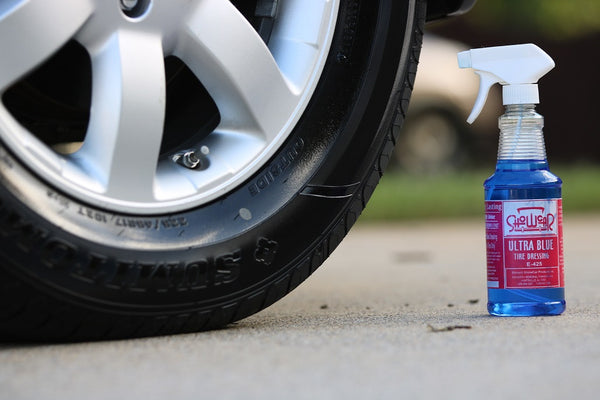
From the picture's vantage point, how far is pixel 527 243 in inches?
75.9

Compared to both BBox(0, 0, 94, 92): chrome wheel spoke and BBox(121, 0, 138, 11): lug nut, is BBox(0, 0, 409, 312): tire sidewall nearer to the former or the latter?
BBox(0, 0, 94, 92): chrome wheel spoke

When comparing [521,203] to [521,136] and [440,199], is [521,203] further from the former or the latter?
[440,199]

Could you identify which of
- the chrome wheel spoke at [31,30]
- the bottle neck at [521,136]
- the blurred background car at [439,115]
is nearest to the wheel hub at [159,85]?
the chrome wheel spoke at [31,30]

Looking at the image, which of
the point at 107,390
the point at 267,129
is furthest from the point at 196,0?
the point at 107,390

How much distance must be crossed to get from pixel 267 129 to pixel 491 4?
45.0 feet

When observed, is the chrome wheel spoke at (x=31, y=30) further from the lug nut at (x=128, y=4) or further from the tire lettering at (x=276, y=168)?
the tire lettering at (x=276, y=168)

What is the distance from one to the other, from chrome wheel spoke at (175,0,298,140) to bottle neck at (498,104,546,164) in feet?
1.46

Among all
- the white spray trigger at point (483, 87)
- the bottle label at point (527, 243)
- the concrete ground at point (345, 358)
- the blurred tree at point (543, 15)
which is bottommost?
the concrete ground at point (345, 358)

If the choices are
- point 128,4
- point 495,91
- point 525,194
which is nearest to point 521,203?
point 525,194

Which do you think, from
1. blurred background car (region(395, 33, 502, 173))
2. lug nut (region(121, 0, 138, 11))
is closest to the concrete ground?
lug nut (region(121, 0, 138, 11))

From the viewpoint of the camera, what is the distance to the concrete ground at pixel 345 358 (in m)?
1.34

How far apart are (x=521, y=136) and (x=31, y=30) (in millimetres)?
986

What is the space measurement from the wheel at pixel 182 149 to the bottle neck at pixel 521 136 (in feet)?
0.73

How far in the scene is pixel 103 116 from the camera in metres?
1.78
